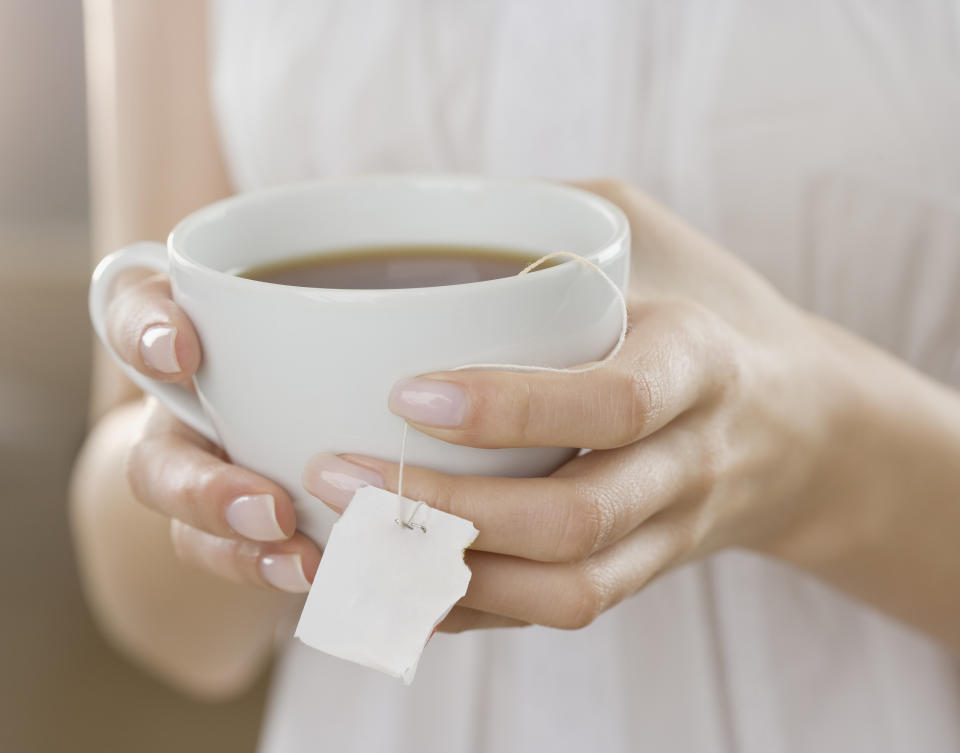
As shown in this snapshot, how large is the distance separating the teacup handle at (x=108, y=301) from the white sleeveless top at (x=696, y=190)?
0.40 m

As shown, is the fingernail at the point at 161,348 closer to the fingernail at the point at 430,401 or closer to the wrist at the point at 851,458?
the fingernail at the point at 430,401

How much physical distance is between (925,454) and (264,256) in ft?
1.72

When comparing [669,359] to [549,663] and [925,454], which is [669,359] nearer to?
[925,454]

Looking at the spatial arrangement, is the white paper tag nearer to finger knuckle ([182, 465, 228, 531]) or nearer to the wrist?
finger knuckle ([182, 465, 228, 531])

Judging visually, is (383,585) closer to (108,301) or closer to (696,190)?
(108,301)

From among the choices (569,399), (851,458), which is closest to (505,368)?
(569,399)

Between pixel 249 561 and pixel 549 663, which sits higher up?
pixel 249 561

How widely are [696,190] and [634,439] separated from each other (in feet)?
1.53

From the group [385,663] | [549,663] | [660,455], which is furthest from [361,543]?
[549,663]

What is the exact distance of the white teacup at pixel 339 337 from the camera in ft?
1.22

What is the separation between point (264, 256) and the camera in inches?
21.3

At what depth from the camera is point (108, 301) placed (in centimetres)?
52

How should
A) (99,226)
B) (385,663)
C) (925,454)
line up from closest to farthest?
(385,663)
(925,454)
(99,226)

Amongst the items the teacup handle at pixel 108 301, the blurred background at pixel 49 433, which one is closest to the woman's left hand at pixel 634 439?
the teacup handle at pixel 108 301
